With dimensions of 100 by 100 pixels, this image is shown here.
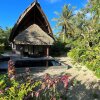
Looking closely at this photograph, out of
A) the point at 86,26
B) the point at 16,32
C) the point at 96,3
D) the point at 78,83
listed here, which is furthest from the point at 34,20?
the point at 78,83

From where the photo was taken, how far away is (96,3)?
19.7m

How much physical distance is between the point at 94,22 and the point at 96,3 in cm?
305

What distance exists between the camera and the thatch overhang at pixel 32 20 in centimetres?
2494

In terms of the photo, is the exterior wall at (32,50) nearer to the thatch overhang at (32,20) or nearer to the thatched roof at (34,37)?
the thatched roof at (34,37)

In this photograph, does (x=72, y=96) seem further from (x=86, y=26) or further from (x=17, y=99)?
(x=86, y=26)

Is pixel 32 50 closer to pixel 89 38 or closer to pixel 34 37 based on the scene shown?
pixel 34 37

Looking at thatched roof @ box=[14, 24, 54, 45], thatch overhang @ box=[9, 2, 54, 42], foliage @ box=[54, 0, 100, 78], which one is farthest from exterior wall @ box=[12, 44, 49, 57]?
foliage @ box=[54, 0, 100, 78]

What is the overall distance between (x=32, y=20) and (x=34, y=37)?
3281mm

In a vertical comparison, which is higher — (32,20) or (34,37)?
(32,20)

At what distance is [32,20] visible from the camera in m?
26.8

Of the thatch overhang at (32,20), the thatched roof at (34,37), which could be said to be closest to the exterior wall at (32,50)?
the thatched roof at (34,37)

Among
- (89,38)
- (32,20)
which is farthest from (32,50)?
(89,38)

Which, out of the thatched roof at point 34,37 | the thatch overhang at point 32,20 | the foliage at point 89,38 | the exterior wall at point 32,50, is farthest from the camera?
the exterior wall at point 32,50

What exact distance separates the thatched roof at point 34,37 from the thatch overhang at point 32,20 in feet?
4.44
